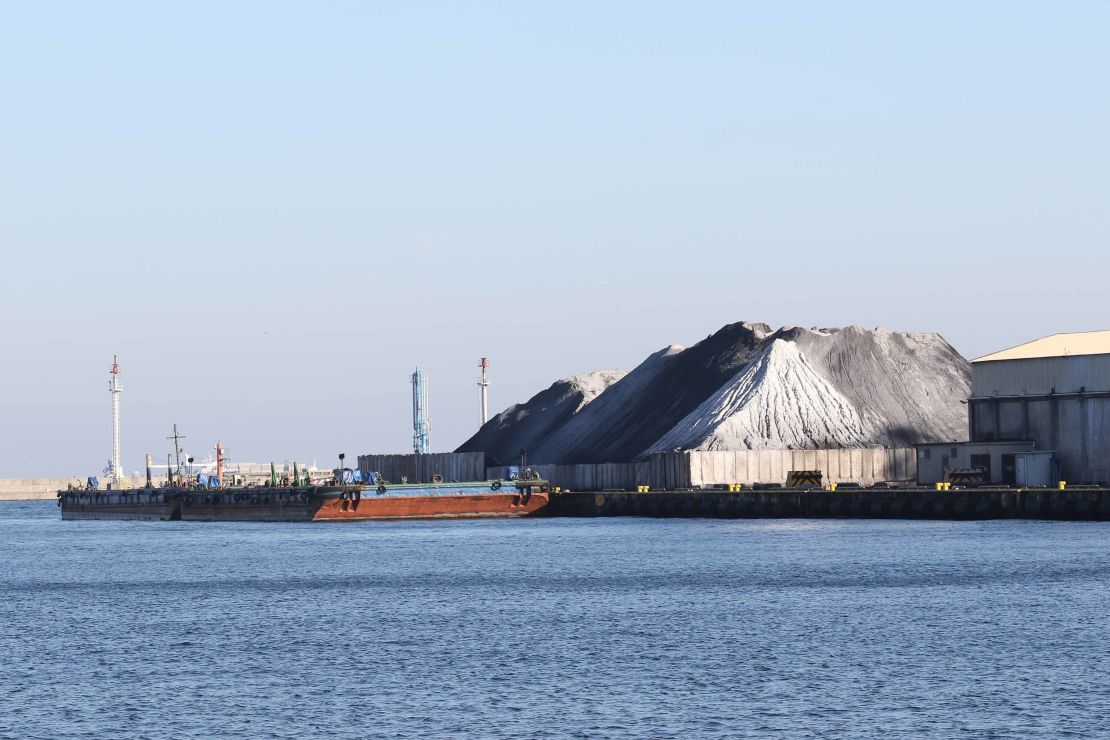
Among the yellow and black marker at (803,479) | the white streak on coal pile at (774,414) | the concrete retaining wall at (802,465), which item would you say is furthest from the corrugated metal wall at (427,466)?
the yellow and black marker at (803,479)

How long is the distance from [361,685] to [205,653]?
8.17 metres

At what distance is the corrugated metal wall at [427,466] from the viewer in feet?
544

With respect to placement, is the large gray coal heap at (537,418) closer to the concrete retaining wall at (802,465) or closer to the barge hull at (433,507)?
the barge hull at (433,507)

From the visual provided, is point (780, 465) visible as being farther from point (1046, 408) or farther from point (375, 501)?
point (375, 501)

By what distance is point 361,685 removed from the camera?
4147 centimetres

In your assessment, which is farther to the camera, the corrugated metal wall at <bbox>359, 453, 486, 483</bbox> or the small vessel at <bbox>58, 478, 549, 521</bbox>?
the corrugated metal wall at <bbox>359, 453, 486, 483</bbox>

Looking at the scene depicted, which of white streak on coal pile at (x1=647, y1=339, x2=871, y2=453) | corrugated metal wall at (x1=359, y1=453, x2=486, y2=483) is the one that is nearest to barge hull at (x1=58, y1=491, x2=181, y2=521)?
corrugated metal wall at (x1=359, y1=453, x2=486, y2=483)

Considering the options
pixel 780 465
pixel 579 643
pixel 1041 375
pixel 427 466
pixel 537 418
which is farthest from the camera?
pixel 537 418

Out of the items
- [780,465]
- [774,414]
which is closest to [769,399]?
[774,414]

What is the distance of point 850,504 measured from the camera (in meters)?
110

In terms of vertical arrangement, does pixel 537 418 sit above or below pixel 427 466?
above

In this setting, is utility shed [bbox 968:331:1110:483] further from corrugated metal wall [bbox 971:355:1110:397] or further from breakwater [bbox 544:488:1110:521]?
breakwater [bbox 544:488:1110:521]

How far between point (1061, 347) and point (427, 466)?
249ft

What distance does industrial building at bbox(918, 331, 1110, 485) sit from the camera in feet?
342
